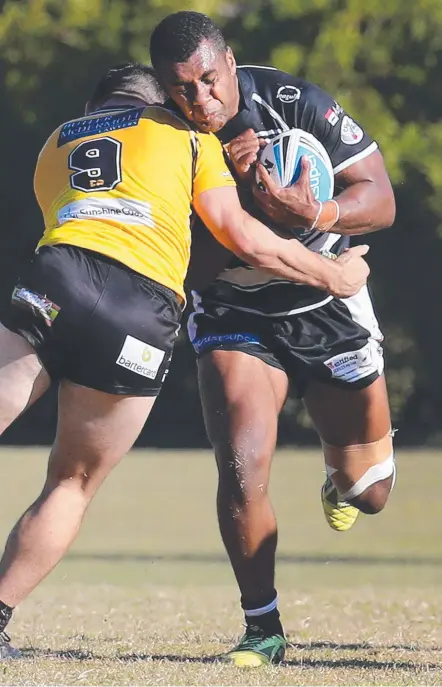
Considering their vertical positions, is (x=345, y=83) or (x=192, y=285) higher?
(x=192, y=285)

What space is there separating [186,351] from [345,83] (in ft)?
18.7

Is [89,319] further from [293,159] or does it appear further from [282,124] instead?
[282,124]

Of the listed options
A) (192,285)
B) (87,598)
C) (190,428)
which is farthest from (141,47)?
(192,285)

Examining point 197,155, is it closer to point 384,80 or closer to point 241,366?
point 241,366

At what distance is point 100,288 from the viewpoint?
195 inches

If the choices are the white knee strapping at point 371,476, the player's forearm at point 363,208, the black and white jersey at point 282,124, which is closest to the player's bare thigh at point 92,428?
the black and white jersey at point 282,124

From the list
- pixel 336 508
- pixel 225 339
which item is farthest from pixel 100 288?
pixel 336 508

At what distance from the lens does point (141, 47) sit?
76.2 ft

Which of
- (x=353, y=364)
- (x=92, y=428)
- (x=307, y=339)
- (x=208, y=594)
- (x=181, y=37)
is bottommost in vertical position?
(x=208, y=594)

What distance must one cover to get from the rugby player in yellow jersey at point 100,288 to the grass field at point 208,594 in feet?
2.38

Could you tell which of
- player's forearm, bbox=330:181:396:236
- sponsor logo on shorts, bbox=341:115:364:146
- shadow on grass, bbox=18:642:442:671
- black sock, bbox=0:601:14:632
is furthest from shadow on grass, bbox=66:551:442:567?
black sock, bbox=0:601:14:632

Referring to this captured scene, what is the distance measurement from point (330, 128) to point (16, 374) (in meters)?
1.95

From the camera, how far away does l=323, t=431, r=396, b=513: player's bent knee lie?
673 centimetres

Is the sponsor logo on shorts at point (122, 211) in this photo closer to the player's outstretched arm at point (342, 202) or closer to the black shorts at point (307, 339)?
the player's outstretched arm at point (342, 202)
